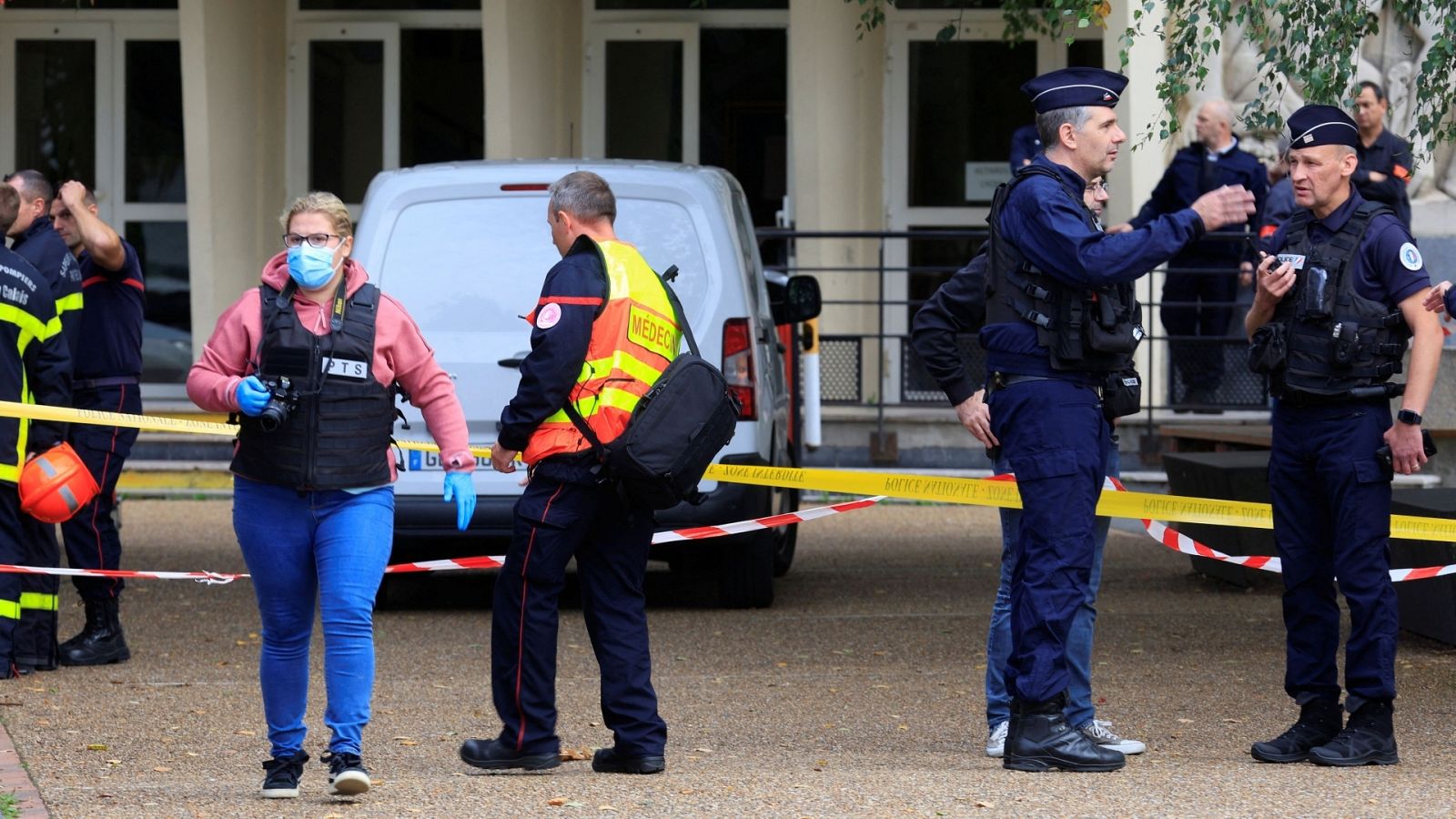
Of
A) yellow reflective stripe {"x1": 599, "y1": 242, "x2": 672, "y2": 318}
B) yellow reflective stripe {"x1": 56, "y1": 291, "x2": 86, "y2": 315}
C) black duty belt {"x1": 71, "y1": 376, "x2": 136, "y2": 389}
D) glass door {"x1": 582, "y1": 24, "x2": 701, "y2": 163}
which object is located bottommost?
black duty belt {"x1": 71, "y1": 376, "x2": 136, "y2": 389}

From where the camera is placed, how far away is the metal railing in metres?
14.0

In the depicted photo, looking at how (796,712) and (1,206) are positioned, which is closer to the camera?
(796,712)

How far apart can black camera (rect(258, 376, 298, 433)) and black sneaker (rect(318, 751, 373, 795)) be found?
0.89 meters

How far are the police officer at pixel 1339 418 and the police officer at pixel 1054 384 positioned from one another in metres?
0.61

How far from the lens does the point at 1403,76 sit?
1290 cm

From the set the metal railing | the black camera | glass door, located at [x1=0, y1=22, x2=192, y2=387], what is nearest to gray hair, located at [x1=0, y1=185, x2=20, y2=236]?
the black camera

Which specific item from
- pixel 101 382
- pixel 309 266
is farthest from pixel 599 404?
pixel 101 382

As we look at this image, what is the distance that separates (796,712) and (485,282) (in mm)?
2727

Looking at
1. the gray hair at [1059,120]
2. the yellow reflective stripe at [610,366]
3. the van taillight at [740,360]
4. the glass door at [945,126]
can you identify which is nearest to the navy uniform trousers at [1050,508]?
the gray hair at [1059,120]

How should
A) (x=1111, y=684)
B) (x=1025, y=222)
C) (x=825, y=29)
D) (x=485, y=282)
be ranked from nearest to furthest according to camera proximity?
(x=1025, y=222), (x=1111, y=684), (x=485, y=282), (x=825, y=29)

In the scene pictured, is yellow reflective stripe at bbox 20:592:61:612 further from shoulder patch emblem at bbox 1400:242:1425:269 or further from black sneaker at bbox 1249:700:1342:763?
shoulder patch emblem at bbox 1400:242:1425:269

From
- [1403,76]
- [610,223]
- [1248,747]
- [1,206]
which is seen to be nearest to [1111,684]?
[1248,747]

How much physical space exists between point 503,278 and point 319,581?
132 inches

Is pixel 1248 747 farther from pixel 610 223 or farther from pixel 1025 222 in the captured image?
pixel 610 223
